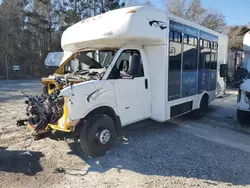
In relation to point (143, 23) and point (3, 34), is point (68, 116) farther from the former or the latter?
point (3, 34)

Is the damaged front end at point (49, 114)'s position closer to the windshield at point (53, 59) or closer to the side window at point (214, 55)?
the side window at point (214, 55)

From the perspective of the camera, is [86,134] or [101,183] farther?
[86,134]

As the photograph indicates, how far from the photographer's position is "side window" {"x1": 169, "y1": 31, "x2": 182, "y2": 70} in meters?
5.79

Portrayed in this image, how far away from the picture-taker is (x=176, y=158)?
15.2 feet

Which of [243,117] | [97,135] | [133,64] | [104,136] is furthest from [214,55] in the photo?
[97,135]

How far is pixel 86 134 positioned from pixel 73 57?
7.60 ft

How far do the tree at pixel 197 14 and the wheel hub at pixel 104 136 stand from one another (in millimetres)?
24863

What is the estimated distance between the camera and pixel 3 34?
89.0ft

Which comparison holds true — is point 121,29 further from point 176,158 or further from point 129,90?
point 176,158

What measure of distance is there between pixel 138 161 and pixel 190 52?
3774mm

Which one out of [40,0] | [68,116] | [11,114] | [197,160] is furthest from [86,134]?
[40,0]

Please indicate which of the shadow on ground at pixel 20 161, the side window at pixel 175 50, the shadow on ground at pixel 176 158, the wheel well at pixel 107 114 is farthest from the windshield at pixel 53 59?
the wheel well at pixel 107 114

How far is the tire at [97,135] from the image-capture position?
14.4 feet

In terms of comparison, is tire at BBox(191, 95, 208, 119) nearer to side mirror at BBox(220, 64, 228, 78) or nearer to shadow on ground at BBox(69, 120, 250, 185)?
side mirror at BBox(220, 64, 228, 78)
